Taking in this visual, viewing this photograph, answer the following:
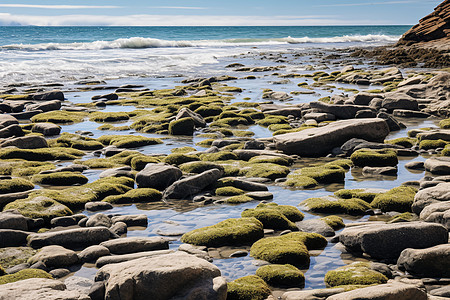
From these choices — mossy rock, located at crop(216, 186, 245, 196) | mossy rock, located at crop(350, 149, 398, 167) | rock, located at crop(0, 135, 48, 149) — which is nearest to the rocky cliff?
mossy rock, located at crop(350, 149, 398, 167)

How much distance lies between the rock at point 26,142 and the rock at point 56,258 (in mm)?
10256

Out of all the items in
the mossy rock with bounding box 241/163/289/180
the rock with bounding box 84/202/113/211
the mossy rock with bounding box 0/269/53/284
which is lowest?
the rock with bounding box 84/202/113/211

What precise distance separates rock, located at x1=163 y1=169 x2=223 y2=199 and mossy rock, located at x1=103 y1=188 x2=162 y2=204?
0.26 m

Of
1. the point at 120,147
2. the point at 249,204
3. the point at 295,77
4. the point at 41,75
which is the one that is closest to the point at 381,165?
the point at 249,204

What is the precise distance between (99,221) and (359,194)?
6053mm

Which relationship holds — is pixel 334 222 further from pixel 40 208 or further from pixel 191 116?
pixel 191 116

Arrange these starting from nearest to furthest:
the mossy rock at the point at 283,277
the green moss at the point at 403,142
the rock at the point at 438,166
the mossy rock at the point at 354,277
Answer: the mossy rock at the point at 354,277, the mossy rock at the point at 283,277, the rock at the point at 438,166, the green moss at the point at 403,142

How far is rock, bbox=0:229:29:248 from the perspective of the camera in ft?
30.0

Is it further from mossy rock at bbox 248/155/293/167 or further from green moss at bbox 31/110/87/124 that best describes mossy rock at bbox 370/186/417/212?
green moss at bbox 31/110/87/124

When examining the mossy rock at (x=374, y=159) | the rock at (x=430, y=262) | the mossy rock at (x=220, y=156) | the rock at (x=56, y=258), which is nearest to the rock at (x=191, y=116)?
the mossy rock at (x=220, y=156)

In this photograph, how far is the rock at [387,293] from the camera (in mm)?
5996

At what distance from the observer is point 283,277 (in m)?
7.48

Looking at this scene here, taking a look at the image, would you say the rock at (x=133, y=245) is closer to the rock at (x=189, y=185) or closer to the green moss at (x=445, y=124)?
the rock at (x=189, y=185)

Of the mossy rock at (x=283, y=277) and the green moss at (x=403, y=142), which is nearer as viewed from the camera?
the mossy rock at (x=283, y=277)
